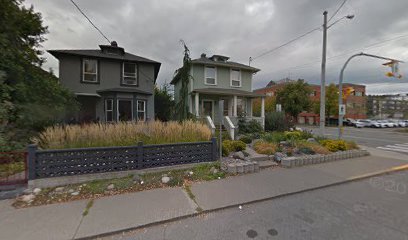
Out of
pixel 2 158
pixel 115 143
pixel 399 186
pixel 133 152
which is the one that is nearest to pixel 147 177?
pixel 133 152

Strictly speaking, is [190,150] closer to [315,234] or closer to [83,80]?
[315,234]

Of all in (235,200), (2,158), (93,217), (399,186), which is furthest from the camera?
(399,186)

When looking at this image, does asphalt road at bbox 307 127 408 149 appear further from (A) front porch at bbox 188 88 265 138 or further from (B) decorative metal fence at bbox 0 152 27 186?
(B) decorative metal fence at bbox 0 152 27 186

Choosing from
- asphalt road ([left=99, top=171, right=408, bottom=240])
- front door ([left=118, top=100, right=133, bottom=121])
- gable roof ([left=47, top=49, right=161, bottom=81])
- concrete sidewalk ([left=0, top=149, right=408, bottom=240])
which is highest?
gable roof ([left=47, top=49, right=161, bottom=81])

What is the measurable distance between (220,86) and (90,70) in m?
10.9

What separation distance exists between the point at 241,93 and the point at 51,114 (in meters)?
13.4

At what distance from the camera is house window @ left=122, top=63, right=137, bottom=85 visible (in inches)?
618

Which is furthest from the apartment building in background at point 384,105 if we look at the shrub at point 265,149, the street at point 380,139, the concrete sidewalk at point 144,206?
→ the concrete sidewalk at point 144,206

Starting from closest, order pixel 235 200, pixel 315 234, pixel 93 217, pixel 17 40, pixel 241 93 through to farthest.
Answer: pixel 315 234 < pixel 93 217 < pixel 235 200 < pixel 17 40 < pixel 241 93

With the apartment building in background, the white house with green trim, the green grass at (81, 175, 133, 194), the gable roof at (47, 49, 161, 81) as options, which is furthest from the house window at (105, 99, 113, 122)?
the apartment building in background

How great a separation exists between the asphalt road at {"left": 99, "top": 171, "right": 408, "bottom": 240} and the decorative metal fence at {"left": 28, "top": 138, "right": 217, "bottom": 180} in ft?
8.74

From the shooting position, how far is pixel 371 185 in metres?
5.69

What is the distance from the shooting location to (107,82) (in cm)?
1510

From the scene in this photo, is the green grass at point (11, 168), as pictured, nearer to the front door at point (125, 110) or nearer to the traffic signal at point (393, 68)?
the front door at point (125, 110)
